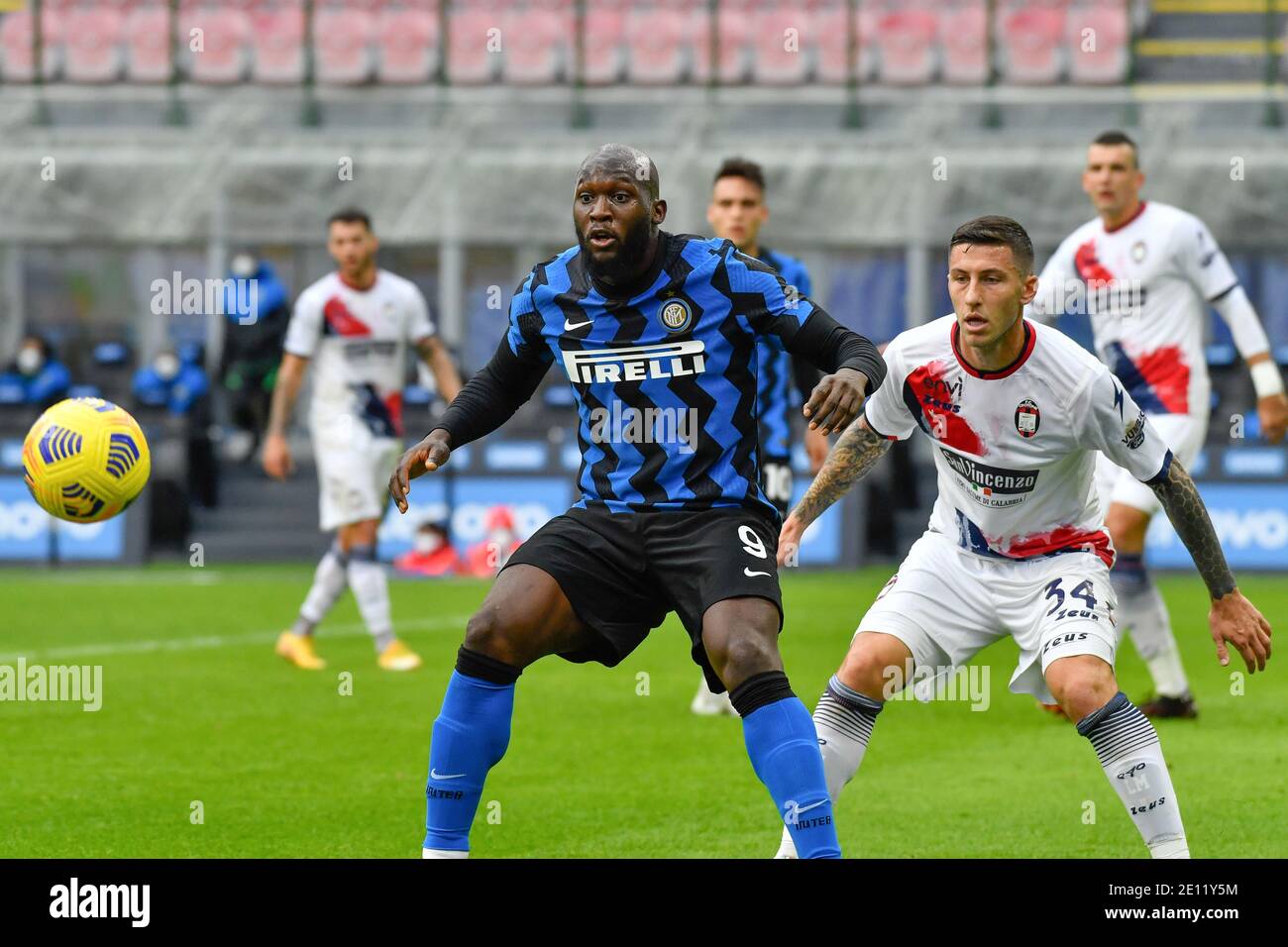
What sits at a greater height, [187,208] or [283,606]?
[187,208]

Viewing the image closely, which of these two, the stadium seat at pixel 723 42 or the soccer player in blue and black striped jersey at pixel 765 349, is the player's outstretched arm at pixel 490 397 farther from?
the stadium seat at pixel 723 42

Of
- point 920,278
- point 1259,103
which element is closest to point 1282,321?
point 1259,103

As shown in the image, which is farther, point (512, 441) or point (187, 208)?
point (187, 208)

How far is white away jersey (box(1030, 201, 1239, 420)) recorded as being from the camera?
8.98 m

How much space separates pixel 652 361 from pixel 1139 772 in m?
1.74

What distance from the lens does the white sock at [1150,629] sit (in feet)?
28.7

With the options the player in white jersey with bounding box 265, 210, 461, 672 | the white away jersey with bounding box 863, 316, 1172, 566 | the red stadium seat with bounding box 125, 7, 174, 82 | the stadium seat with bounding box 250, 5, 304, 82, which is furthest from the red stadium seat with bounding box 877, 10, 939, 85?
the white away jersey with bounding box 863, 316, 1172, 566

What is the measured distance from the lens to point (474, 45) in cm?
2492

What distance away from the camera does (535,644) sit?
5227 millimetres

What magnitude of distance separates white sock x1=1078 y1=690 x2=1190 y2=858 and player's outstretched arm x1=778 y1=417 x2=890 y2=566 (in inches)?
39.2

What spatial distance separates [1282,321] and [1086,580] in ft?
62.4

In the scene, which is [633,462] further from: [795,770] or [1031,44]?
[1031,44]

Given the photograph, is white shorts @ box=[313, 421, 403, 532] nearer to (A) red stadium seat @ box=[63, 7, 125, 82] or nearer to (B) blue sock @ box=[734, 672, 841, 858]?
(B) blue sock @ box=[734, 672, 841, 858]
